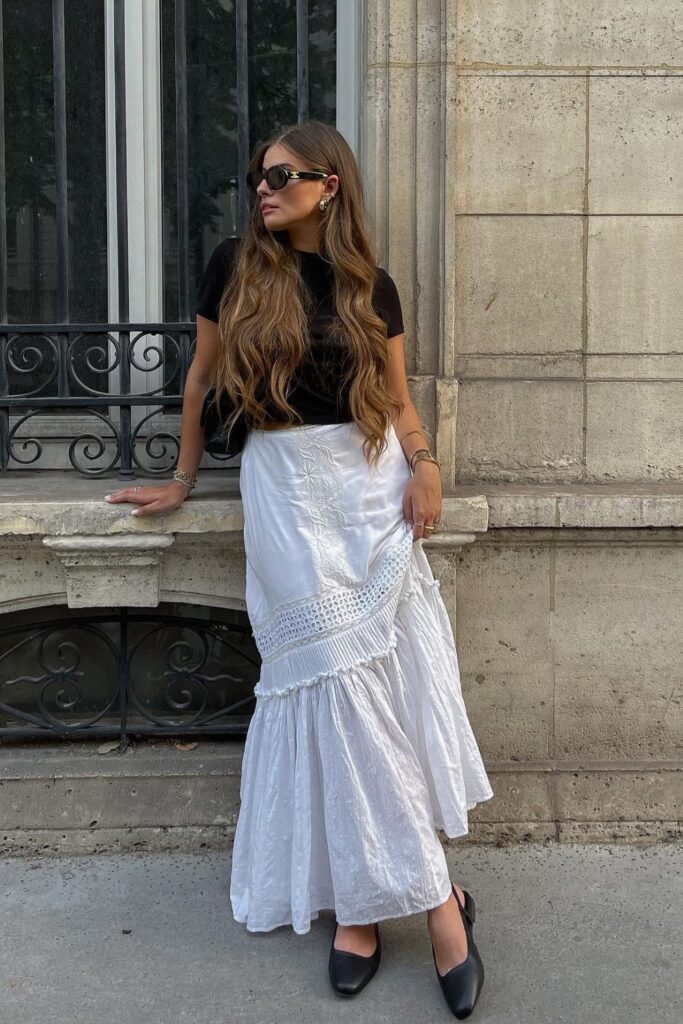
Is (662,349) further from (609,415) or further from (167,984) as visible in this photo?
(167,984)

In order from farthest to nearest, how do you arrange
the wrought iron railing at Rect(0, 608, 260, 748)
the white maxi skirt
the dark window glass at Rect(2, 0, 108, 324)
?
the dark window glass at Rect(2, 0, 108, 324)
the wrought iron railing at Rect(0, 608, 260, 748)
the white maxi skirt

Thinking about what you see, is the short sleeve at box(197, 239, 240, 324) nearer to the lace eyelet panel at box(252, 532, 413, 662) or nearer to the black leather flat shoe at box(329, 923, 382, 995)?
the lace eyelet panel at box(252, 532, 413, 662)

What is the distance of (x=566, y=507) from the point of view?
10.7ft

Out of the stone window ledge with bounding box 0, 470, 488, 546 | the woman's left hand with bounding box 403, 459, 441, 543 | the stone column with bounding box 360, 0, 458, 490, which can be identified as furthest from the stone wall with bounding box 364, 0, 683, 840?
the woman's left hand with bounding box 403, 459, 441, 543

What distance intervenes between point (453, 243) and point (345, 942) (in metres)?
2.12

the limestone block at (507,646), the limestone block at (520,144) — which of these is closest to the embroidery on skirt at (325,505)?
the limestone block at (507,646)

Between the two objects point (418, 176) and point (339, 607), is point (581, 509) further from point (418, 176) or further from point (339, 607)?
point (418, 176)

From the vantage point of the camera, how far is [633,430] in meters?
3.41

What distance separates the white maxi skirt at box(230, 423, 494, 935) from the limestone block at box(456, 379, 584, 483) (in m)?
0.64

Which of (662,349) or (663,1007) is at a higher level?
(662,349)

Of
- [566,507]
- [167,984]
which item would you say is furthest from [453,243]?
[167,984]

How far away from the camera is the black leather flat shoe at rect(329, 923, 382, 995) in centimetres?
255

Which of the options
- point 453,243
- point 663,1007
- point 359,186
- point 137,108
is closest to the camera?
point 663,1007

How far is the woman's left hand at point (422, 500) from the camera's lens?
2730mm
